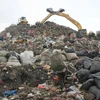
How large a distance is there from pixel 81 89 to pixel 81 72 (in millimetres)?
519

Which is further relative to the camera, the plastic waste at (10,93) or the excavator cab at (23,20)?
the excavator cab at (23,20)

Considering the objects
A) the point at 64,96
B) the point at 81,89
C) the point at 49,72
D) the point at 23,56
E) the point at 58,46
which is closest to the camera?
the point at 64,96

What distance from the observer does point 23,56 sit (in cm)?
865

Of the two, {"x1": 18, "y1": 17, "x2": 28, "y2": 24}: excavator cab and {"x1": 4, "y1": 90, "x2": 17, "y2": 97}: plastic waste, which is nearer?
{"x1": 4, "y1": 90, "x2": 17, "y2": 97}: plastic waste

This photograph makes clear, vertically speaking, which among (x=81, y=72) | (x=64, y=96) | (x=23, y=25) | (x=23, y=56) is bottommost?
(x=64, y=96)

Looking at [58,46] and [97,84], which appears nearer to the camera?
[97,84]

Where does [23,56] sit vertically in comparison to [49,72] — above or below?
above

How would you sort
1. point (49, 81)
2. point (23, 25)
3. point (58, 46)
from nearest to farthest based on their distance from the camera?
point (49, 81), point (58, 46), point (23, 25)

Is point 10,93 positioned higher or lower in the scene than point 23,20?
lower

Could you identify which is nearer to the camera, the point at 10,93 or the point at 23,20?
the point at 10,93

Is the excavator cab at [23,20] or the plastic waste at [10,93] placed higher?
the excavator cab at [23,20]

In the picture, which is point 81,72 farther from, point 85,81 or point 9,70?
point 9,70

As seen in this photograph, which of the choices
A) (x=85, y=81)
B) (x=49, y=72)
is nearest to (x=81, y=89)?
(x=85, y=81)

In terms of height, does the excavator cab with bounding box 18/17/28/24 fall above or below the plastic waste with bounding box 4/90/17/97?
above
